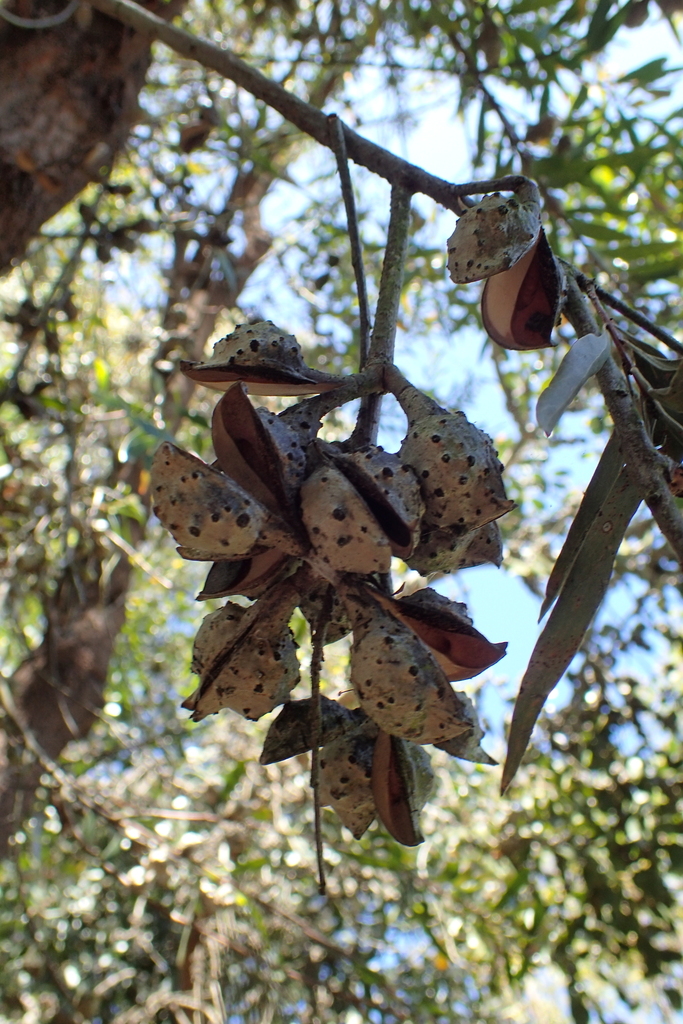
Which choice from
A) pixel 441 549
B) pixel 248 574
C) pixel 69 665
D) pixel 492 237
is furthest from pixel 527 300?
pixel 69 665

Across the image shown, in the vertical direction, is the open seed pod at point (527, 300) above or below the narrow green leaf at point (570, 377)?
above

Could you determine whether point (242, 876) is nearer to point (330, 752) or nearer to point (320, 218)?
point (330, 752)

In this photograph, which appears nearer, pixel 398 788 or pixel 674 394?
pixel 398 788

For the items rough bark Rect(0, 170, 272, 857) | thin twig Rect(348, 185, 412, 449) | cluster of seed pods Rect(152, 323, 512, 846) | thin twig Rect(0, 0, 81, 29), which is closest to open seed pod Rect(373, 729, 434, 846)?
cluster of seed pods Rect(152, 323, 512, 846)

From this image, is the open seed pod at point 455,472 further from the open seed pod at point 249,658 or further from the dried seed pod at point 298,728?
the dried seed pod at point 298,728

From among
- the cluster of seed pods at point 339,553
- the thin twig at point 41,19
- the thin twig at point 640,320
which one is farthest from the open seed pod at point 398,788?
the thin twig at point 41,19

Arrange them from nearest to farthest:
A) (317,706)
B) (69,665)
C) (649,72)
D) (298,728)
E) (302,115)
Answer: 1. (317,706)
2. (298,728)
3. (302,115)
4. (649,72)
5. (69,665)

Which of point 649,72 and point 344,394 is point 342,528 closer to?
point 344,394
